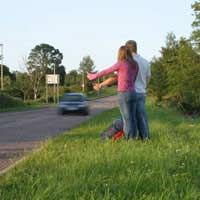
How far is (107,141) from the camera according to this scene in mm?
8641

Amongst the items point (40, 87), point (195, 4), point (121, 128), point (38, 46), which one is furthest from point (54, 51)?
point (121, 128)

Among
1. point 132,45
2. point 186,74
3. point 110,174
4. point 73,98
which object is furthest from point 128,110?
point 186,74

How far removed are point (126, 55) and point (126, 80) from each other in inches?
18.2

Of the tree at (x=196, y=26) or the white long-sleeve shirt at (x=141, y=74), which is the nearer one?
the white long-sleeve shirt at (x=141, y=74)

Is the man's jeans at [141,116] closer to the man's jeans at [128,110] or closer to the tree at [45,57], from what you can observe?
the man's jeans at [128,110]

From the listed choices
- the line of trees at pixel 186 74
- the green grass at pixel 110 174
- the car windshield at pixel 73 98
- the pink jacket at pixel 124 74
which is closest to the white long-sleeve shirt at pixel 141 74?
the pink jacket at pixel 124 74

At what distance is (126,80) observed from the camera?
8.62m

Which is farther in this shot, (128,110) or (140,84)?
(140,84)

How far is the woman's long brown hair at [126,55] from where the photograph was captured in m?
8.62

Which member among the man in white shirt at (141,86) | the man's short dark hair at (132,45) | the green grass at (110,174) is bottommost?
the green grass at (110,174)

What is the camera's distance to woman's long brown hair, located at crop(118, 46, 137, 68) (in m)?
8.62

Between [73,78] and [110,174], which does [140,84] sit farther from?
[73,78]

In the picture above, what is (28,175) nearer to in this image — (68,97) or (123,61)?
(123,61)

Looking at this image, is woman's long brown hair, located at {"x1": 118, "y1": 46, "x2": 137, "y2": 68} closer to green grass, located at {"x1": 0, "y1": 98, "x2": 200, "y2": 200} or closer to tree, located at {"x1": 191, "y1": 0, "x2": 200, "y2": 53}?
green grass, located at {"x1": 0, "y1": 98, "x2": 200, "y2": 200}
